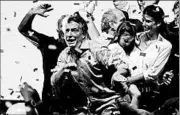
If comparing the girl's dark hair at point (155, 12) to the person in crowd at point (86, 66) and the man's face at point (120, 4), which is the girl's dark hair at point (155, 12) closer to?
the man's face at point (120, 4)

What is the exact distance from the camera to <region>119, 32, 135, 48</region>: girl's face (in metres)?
4.05

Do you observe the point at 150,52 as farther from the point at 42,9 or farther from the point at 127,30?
the point at 42,9

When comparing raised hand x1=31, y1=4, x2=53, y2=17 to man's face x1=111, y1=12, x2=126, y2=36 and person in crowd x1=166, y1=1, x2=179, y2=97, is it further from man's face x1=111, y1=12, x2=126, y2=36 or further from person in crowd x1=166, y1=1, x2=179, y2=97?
person in crowd x1=166, y1=1, x2=179, y2=97

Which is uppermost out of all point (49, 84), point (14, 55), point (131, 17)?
point (131, 17)

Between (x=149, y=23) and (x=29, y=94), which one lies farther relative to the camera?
(x=29, y=94)

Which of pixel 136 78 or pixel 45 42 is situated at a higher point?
pixel 45 42

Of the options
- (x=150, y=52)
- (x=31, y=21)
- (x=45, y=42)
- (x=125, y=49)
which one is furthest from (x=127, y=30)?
(x=31, y=21)

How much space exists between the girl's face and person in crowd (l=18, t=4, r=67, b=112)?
52cm

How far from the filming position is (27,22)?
13.7ft

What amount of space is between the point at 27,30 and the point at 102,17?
698 millimetres

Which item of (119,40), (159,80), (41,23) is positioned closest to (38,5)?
(41,23)

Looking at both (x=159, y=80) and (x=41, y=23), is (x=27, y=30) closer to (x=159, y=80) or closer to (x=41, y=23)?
(x=41, y=23)

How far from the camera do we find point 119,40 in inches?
160

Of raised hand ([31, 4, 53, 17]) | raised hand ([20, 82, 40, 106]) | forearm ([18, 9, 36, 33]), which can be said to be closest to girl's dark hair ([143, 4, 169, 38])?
raised hand ([31, 4, 53, 17])
